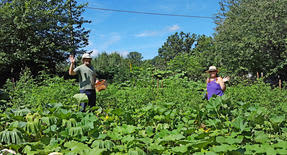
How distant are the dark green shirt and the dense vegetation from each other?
451 millimetres

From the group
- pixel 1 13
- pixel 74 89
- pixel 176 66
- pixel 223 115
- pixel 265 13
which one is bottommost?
pixel 223 115

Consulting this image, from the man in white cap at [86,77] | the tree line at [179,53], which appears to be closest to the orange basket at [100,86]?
the man in white cap at [86,77]

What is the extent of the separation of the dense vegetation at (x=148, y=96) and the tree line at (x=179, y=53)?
0.05 m

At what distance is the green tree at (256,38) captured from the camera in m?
8.91

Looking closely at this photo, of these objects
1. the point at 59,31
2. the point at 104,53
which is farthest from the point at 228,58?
the point at 104,53

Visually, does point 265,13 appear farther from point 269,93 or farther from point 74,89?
point 74,89

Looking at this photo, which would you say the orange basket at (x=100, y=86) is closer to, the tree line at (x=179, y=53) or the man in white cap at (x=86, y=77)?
the man in white cap at (x=86, y=77)

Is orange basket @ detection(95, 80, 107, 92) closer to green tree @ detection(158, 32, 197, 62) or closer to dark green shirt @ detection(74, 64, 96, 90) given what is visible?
dark green shirt @ detection(74, 64, 96, 90)

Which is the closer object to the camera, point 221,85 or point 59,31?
point 221,85

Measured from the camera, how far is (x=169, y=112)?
3102mm

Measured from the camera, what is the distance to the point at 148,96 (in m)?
6.04

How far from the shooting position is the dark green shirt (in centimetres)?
448

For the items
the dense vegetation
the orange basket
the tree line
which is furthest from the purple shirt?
the tree line

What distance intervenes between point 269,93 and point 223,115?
285 cm
